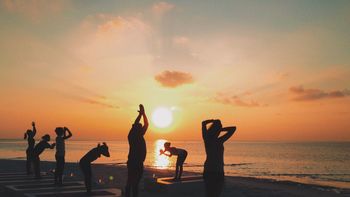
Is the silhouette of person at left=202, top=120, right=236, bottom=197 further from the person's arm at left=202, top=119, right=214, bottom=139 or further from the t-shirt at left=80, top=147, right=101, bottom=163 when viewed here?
the t-shirt at left=80, top=147, right=101, bottom=163

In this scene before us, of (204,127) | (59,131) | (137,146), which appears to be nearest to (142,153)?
(137,146)

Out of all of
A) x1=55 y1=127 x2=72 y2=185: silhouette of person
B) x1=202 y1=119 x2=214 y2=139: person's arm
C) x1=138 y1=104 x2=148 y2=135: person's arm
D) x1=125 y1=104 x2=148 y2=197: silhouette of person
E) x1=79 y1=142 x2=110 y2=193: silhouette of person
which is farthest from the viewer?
x1=55 y1=127 x2=72 y2=185: silhouette of person

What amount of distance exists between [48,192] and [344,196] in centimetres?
1164

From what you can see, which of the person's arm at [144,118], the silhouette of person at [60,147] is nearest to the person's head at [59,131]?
the silhouette of person at [60,147]

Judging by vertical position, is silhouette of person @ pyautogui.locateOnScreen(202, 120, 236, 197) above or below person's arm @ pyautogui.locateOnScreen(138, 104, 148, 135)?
below

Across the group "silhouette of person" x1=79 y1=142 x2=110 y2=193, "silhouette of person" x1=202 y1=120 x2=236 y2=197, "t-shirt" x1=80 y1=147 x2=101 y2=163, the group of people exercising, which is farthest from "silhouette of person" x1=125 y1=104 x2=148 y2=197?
"silhouette of person" x1=202 y1=120 x2=236 y2=197

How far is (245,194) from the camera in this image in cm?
1338

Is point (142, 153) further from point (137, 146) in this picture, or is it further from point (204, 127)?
point (204, 127)

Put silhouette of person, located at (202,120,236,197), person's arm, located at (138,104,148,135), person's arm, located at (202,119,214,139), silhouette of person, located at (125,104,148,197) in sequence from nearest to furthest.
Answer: silhouette of person, located at (202,120,236,197)
person's arm, located at (202,119,214,139)
person's arm, located at (138,104,148,135)
silhouette of person, located at (125,104,148,197)

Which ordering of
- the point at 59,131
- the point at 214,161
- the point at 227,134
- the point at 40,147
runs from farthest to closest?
the point at 40,147
the point at 59,131
the point at 227,134
the point at 214,161

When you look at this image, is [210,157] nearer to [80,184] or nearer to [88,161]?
[88,161]

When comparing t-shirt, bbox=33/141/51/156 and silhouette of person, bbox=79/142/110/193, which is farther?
t-shirt, bbox=33/141/51/156

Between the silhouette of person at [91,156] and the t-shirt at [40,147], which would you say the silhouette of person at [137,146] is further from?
the t-shirt at [40,147]

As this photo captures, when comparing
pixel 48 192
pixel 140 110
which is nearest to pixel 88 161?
pixel 48 192
